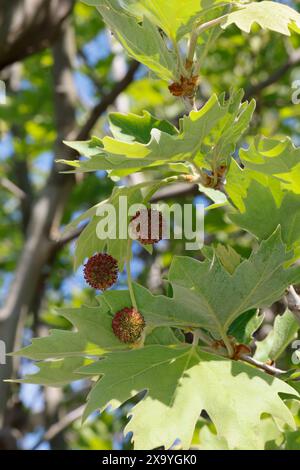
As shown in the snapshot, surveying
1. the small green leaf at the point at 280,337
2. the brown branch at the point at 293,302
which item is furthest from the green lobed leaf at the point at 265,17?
the small green leaf at the point at 280,337

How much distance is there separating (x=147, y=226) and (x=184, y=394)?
0.30 metres

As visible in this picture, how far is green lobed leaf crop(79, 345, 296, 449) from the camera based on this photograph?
1.17 meters

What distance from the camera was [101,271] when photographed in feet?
4.48

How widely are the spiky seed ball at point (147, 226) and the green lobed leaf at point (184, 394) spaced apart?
0.67ft

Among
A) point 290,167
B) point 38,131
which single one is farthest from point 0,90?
point 290,167

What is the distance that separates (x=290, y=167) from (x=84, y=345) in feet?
1.45

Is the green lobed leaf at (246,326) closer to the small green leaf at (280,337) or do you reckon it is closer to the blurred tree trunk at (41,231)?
the small green leaf at (280,337)

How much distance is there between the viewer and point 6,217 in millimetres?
5727

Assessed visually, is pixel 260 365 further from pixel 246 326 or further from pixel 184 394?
pixel 184 394

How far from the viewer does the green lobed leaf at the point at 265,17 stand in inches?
50.3

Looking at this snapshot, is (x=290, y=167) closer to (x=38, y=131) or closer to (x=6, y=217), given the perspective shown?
(x=38, y=131)

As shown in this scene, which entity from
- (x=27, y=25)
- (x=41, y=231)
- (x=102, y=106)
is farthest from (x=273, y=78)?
(x=41, y=231)

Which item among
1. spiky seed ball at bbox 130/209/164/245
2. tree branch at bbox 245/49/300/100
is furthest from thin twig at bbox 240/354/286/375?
tree branch at bbox 245/49/300/100

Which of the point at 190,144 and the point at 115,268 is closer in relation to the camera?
the point at 190,144
